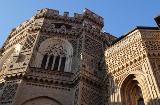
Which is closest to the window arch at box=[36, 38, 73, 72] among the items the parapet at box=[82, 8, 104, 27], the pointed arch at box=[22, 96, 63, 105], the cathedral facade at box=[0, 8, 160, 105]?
the cathedral facade at box=[0, 8, 160, 105]

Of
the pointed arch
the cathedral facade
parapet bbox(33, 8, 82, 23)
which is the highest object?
parapet bbox(33, 8, 82, 23)

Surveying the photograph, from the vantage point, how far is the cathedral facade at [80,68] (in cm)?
1195

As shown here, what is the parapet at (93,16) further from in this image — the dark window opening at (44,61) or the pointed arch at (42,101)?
the pointed arch at (42,101)

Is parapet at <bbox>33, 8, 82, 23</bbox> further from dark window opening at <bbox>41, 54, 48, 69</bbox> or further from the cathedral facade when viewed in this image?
dark window opening at <bbox>41, 54, 48, 69</bbox>

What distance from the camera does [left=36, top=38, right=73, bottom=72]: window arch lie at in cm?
1627

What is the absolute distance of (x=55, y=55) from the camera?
55.8 feet

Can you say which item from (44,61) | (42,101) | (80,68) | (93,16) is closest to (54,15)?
(93,16)

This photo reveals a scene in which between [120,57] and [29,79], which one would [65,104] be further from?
[120,57]

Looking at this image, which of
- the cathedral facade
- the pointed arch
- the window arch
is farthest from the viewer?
the window arch

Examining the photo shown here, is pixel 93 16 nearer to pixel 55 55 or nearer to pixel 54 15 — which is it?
pixel 54 15

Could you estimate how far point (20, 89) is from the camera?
526 inches

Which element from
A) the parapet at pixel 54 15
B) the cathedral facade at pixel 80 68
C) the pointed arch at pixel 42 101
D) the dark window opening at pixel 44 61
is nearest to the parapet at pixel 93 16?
the parapet at pixel 54 15

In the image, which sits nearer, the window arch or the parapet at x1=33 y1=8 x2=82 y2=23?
the window arch

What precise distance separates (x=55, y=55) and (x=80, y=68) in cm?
342
